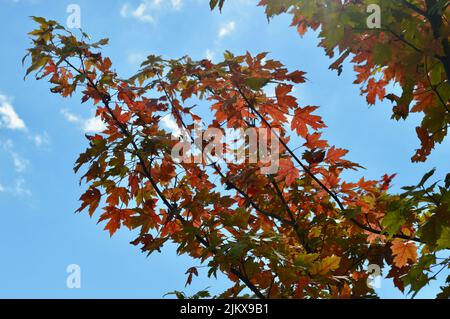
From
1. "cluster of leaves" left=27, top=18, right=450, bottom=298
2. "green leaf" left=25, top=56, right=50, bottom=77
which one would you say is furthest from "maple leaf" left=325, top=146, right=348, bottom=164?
"green leaf" left=25, top=56, right=50, bottom=77

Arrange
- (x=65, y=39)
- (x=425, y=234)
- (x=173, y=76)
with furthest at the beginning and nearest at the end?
1. (x=65, y=39)
2. (x=173, y=76)
3. (x=425, y=234)

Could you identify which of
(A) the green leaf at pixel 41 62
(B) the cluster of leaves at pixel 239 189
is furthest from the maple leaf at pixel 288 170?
(A) the green leaf at pixel 41 62

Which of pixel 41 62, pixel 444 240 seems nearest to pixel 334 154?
pixel 444 240

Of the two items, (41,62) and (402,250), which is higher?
(41,62)

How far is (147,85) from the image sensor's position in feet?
13.7

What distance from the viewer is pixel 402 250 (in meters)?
3.71

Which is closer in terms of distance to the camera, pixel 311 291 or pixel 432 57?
pixel 432 57

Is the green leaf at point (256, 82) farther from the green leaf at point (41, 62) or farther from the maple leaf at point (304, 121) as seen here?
the green leaf at point (41, 62)

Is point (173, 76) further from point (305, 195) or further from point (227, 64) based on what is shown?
point (305, 195)

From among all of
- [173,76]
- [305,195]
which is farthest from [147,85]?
[305,195]

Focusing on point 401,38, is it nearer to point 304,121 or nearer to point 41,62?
point 304,121

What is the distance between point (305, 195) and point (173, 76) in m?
1.70

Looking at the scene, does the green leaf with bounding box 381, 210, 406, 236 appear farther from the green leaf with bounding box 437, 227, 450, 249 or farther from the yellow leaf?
the yellow leaf

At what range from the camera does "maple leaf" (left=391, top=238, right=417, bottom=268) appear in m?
3.70
